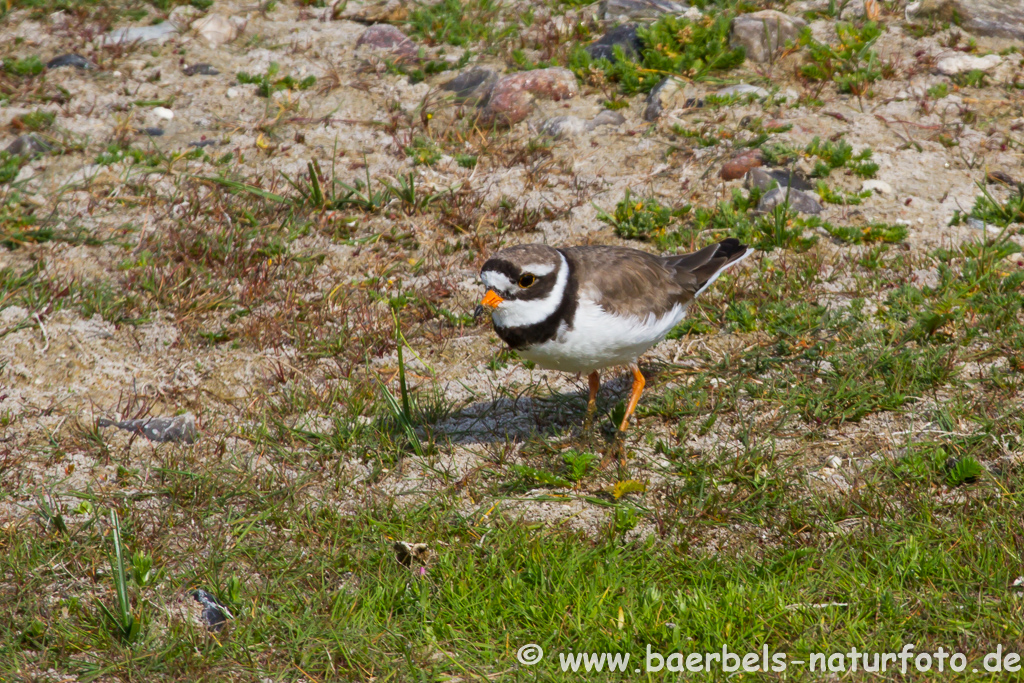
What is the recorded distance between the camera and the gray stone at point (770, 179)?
6930 mm

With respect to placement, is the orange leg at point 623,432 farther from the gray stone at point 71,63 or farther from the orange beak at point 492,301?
the gray stone at point 71,63

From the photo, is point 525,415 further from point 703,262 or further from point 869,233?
point 869,233

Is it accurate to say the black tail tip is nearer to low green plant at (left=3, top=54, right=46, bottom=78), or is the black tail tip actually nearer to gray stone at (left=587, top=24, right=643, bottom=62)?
gray stone at (left=587, top=24, right=643, bottom=62)

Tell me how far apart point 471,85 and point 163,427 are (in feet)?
15.2

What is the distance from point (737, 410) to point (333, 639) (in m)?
2.57

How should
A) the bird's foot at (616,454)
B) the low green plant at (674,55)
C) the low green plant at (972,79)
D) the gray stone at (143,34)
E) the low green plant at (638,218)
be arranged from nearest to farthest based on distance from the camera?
the bird's foot at (616,454) < the low green plant at (638,218) < the low green plant at (972,79) < the low green plant at (674,55) < the gray stone at (143,34)

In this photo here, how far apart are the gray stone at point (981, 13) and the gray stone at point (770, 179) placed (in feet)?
9.41

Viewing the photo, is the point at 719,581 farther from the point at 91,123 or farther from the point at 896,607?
the point at 91,123

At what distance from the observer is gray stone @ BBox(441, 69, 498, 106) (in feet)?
27.0

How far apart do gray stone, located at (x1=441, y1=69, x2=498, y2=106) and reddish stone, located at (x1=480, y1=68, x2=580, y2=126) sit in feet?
0.39

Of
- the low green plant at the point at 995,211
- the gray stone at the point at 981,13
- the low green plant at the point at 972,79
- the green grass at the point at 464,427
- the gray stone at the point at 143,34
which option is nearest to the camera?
the green grass at the point at 464,427

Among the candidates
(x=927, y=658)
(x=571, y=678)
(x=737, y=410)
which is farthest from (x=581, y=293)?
(x=927, y=658)

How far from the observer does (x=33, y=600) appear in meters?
3.91
